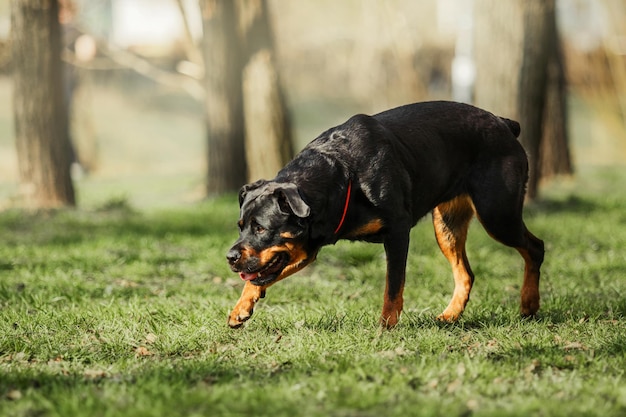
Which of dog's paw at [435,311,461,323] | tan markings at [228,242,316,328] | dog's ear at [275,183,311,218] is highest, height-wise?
dog's ear at [275,183,311,218]

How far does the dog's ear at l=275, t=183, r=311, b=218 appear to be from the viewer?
15.5 ft

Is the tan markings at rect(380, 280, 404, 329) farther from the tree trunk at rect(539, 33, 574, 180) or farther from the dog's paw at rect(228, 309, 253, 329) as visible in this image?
the tree trunk at rect(539, 33, 574, 180)

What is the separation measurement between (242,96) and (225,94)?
229mm

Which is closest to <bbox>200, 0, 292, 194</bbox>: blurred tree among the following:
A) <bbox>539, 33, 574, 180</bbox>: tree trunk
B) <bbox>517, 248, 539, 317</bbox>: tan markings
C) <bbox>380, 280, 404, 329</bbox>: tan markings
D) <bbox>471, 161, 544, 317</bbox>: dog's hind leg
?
<bbox>539, 33, 574, 180</bbox>: tree trunk

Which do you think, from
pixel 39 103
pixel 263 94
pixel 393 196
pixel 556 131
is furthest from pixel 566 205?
pixel 39 103

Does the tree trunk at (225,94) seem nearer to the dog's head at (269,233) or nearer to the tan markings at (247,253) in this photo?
the dog's head at (269,233)

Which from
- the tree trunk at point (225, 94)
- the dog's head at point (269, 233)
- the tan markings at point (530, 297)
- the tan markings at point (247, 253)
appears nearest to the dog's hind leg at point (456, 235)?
the tan markings at point (530, 297)

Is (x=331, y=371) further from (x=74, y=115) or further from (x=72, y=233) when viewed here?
(x=74, y=115)

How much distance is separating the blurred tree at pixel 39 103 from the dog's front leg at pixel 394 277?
659 centimetres

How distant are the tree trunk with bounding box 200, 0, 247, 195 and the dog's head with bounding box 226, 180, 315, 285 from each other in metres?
6.79

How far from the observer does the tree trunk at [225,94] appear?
11.5 metres

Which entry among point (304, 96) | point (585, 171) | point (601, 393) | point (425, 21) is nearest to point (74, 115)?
point (585, 171)

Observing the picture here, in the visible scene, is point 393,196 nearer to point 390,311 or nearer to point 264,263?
point 390,311

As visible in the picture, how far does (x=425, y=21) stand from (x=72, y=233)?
26.2 m
